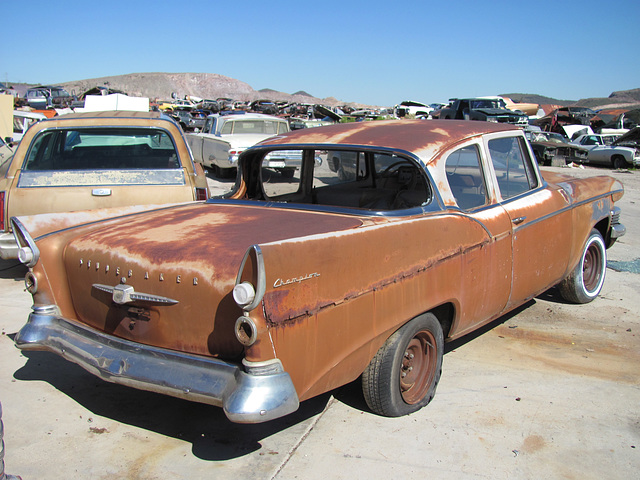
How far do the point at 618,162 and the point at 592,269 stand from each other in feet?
52.8

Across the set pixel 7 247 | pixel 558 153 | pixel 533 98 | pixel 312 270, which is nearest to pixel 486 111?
pixel 558 153

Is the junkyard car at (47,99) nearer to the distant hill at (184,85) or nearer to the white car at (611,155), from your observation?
the white car at (611,155)

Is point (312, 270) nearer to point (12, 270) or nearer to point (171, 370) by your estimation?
point (171, 370)

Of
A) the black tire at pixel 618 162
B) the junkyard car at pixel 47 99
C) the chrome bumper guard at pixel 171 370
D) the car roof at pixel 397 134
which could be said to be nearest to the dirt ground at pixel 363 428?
the chrome bumper guard at pixel 171 370

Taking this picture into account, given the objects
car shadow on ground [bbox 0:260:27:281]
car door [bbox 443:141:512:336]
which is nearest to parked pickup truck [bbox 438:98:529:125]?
car shadow on ground [bbox 0:260:27:281]

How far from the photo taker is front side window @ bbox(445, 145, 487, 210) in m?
3.46

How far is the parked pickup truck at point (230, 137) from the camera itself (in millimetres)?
12742


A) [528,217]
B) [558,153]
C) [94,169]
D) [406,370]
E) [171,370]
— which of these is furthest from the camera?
[558,153]

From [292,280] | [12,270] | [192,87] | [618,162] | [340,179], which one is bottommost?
[12,270]

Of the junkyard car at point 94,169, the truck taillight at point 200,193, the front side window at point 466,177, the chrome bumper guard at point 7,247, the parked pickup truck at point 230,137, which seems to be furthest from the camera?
the parked pickup truck at point 230,137

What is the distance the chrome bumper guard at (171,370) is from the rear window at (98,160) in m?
2.75

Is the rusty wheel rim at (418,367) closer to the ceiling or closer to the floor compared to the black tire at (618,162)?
closer to the floor

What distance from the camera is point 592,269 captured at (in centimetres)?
512

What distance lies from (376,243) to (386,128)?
142 cm
